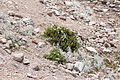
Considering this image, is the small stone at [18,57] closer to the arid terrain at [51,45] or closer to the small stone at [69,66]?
the arid terrain at [51,45]

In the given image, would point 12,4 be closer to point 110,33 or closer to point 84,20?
point 84,20

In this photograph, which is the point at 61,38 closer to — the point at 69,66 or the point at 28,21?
the point at 28,21

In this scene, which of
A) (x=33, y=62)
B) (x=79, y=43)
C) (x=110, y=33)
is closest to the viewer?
(x=33, y=62)

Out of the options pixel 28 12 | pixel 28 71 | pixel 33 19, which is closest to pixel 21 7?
pixel 28 12

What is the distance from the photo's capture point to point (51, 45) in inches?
307

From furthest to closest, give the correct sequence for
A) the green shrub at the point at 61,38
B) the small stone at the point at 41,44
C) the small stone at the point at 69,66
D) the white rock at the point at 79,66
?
the green shrub at the point at 61,38 < the small stone at the point at 41,44 < the white rock at the point at 79,66 < the small stone at the point at 69,66

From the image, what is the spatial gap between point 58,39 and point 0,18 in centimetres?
218

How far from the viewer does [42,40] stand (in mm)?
7875

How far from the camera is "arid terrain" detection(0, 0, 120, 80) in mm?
5871

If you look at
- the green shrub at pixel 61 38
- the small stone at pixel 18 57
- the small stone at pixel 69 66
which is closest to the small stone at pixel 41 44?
the green shrub at pixel 61 38

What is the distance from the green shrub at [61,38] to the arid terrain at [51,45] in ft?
0.77

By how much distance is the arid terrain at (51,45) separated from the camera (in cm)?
587

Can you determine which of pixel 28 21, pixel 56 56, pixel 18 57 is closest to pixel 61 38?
pixel 56 56

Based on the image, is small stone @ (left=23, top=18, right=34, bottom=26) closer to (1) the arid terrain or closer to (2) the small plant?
(1) the arid terrain
